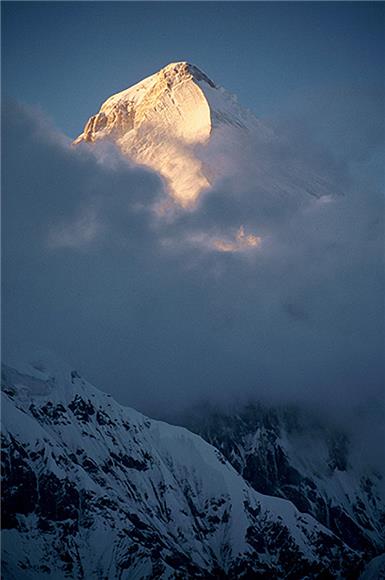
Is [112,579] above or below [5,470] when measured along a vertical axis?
below

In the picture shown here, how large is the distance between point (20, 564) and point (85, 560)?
70.4 ft

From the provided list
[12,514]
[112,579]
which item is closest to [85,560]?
[112,579]

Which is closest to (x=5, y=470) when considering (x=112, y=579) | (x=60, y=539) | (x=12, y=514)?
(x=12, y=514)

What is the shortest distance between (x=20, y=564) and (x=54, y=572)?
10.5 m

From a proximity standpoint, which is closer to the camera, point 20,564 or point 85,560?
point 20,564

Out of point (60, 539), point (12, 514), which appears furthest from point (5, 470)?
point (60, 539)

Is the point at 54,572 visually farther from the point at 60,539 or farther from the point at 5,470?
the point at 5,470

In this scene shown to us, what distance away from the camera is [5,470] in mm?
196250

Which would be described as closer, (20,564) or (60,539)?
(20,564)

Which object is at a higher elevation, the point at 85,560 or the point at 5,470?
the point at 5,470

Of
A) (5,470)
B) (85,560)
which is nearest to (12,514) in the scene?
(5,470)

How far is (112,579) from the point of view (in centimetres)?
19738

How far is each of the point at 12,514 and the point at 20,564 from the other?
15.6m

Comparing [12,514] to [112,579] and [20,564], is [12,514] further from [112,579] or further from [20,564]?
[112,579]
